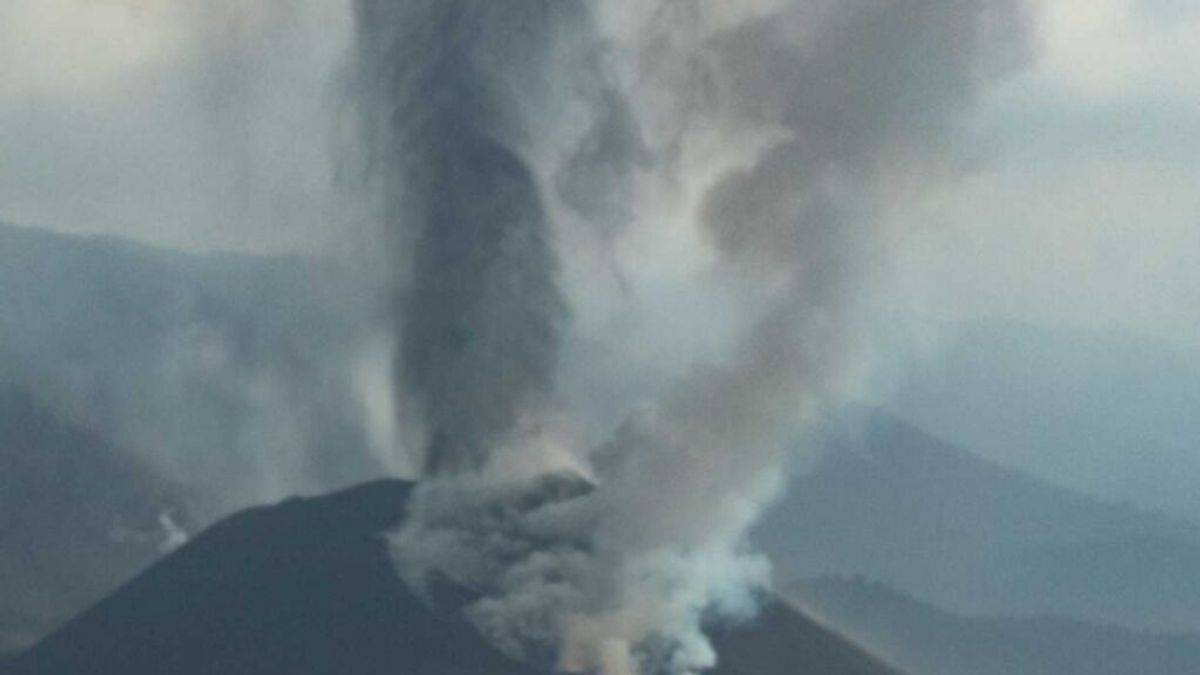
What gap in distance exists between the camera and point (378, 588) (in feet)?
490

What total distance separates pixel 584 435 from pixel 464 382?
58.1ft

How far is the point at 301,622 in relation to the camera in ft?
477

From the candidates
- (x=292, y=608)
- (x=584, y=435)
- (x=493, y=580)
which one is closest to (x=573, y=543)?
(x=493, y=580)

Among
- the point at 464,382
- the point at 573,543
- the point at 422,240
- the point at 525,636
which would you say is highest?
the point at 422,240

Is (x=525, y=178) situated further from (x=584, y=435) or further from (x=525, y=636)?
(x=525, y=636)

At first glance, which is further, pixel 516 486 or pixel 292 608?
pixel 516 486

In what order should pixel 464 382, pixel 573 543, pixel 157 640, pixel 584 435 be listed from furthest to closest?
pixel 584 435, pixel 464 382, pixel 573 543, pixel 157 640

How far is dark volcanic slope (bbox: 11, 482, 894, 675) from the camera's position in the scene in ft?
463

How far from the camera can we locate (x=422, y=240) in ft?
611

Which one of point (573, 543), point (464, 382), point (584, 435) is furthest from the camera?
point (584, 435)

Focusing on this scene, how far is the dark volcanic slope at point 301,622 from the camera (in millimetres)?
141250

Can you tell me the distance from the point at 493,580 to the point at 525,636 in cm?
758

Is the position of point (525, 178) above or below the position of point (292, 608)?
above

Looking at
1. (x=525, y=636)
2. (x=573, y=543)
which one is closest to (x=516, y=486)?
(x=573, y=543)
